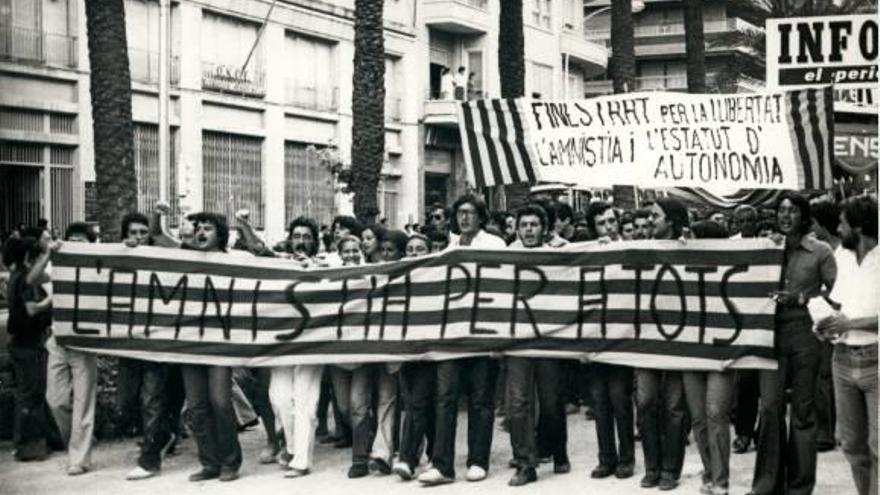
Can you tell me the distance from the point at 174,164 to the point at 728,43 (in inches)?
723

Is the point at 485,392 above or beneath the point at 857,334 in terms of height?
beneath

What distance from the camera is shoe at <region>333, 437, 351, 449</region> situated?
34.0 feet

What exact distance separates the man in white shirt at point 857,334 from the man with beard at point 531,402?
7.82 feet

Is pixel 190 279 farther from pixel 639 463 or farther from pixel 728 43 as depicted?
pixel 728 43

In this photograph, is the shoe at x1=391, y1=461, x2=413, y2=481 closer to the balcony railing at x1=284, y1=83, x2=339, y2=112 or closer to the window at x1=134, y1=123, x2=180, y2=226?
the window at x1=134, y1=123, x2=180, y2=226

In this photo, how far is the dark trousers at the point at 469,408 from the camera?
28.8ft

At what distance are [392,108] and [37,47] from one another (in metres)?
13.2

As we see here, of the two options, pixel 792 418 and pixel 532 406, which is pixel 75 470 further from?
pixel 792 418

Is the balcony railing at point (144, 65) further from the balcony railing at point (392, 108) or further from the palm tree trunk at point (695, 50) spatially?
the palm tree trunk at point (695, 50)

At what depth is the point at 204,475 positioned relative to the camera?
912 centimetres

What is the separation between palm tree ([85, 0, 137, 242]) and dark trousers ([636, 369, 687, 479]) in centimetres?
704

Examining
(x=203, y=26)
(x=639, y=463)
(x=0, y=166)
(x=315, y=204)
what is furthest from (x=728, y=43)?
(x=639, y=463)

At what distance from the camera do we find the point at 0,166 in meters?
22.8

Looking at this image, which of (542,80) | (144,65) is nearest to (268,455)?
(144,65)
